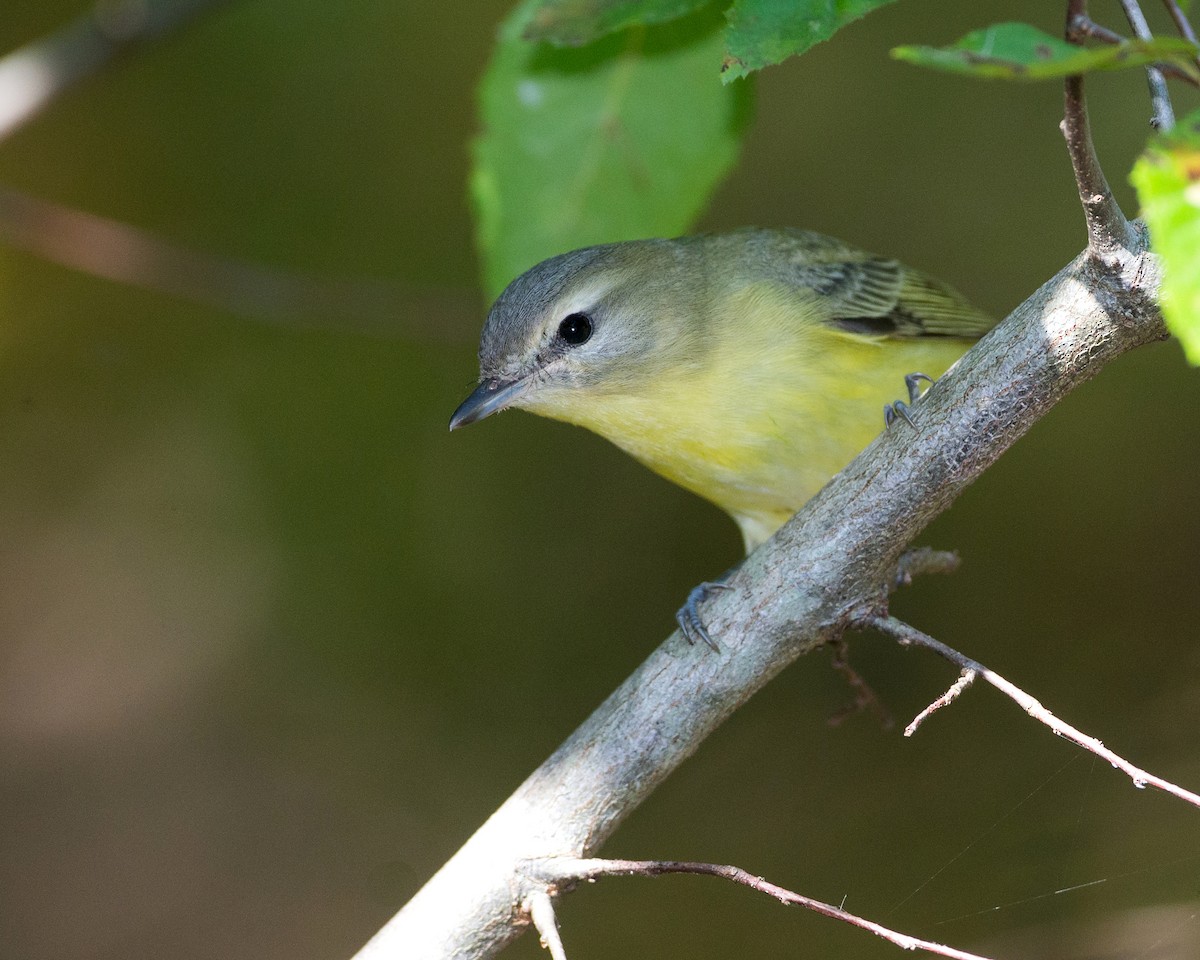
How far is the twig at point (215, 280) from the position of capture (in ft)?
13.9

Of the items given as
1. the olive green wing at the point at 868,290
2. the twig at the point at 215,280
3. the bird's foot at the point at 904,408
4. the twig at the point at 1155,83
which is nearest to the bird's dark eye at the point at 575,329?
the olive green wing at the point at 868,290

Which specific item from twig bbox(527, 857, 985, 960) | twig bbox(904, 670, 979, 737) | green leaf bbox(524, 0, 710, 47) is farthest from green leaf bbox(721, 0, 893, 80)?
twig bbox(527, 857, 985, 960)

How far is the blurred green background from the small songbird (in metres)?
1.54

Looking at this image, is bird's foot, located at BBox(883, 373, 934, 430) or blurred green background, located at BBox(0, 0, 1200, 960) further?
blurred green background, located at BBox(0, 0, 1200, 960)

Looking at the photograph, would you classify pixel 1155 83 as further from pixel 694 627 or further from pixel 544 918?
pixel 544 918

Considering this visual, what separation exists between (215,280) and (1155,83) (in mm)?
3420

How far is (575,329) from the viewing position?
3443 mm

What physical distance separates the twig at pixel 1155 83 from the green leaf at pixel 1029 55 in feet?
1.46

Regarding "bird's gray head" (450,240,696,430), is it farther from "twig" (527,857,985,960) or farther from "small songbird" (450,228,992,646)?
"twig" (527,857,985,960)

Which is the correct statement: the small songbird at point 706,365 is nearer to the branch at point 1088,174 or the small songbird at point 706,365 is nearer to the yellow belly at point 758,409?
the yellow belly at point 758,409

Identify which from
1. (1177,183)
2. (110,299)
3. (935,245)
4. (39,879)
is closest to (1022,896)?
(1177,183)

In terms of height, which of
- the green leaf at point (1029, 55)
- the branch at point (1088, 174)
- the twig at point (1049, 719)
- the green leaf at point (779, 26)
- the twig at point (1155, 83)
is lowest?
the twig at point (1049, 719)

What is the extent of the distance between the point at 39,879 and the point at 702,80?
4.29m

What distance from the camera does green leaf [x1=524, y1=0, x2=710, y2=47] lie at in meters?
2.20
